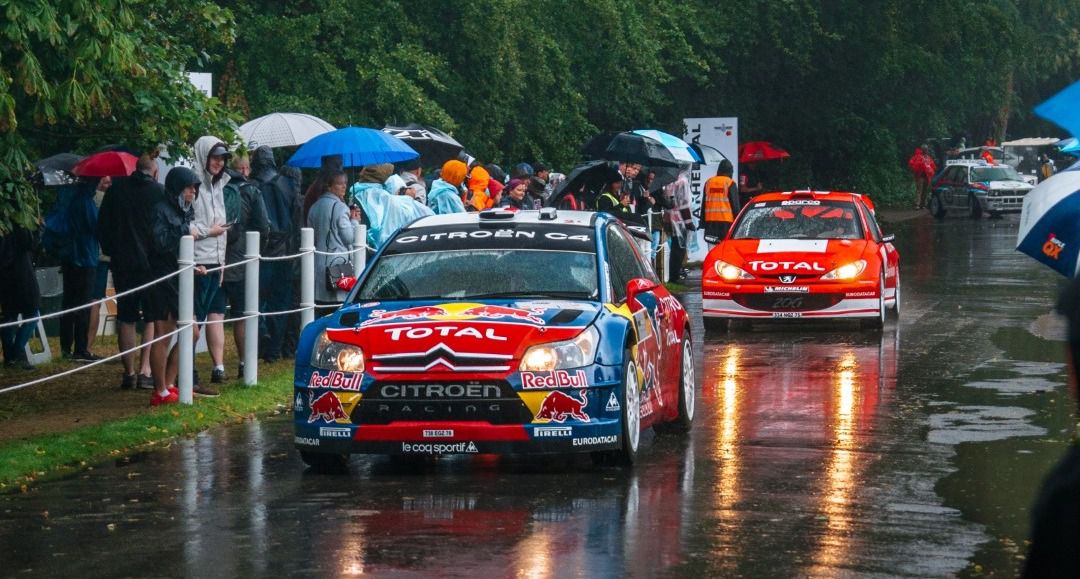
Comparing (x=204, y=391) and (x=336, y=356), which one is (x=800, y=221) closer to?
(x=204, y=391)

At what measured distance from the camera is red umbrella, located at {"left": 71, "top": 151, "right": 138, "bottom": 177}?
650 inches

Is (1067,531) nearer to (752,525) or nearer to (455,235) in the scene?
(752,525)

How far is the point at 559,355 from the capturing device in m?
10.4

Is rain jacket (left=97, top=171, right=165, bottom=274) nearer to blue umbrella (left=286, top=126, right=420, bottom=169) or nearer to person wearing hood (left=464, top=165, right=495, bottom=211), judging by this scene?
blue umbrella (left=286, top=126, right=420, bottom=169)

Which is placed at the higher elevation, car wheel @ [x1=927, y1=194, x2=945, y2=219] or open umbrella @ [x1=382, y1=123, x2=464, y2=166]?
open umbrella @ [x1=382, y1=123, x2=464, y2=166]

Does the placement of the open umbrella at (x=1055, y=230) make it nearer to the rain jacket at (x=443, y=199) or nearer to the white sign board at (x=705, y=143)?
the rain jacket at (x=443, y=199)

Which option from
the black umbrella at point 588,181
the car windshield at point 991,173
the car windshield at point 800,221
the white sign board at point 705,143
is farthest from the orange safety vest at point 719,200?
the car windshield at point 991,173

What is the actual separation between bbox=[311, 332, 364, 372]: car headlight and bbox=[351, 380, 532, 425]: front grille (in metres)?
0.19

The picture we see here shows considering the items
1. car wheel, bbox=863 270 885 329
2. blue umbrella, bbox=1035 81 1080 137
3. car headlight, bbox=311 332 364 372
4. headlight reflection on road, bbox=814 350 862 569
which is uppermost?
blue umbrella, bbox=1035 81 1080 137

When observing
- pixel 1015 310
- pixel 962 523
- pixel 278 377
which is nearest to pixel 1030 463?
pixel 962 523

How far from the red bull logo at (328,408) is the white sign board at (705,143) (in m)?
22.5

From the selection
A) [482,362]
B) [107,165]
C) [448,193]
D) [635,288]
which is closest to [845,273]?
[448,193]

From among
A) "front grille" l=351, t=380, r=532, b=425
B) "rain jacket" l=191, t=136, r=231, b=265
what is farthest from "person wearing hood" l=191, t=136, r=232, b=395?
"front grille" l=351, t=380, r=532, b=425

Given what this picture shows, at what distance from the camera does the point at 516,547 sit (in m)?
8.38
